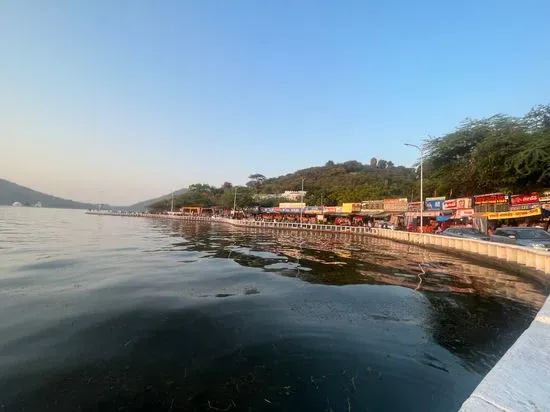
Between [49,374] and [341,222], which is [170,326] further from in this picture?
[341,222]

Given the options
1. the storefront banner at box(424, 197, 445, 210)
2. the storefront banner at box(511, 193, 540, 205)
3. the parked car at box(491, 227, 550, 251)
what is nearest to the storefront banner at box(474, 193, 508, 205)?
the storefront banner at box(511, 193, 540, 205)

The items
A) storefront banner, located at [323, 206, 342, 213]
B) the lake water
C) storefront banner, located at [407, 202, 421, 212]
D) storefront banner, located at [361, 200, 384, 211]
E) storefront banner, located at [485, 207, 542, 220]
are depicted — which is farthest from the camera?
storefront banner, located at [323, 206, 342, 213]

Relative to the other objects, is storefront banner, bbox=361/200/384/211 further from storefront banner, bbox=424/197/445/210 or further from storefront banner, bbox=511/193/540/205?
storefront banner, bbox=511/193/540/205

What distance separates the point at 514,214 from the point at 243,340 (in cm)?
3453

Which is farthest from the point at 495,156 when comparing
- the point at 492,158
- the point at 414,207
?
the point at 414,207

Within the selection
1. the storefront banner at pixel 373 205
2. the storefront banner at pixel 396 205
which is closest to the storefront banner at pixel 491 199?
the storefront banner at pixel 396 205

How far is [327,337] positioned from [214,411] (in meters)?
3.04

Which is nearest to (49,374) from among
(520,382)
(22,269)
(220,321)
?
(220,321)

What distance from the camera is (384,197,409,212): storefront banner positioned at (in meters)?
50.5

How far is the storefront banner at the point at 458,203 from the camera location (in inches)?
1495

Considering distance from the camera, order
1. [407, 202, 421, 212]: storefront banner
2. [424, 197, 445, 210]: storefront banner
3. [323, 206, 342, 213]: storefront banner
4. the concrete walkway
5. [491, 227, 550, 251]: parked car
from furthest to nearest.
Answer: [323, 206, 342, 213]: storefront banner < [407, 202, 421, 212]: storefront banner < [424, 197, 445, 210]: storefront banner < [491, 227, 550, 251]: parked car < the concrete walkway

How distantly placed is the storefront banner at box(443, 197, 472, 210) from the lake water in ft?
94.0

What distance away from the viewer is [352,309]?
8703mm

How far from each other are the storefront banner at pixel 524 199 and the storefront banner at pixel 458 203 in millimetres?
5501
